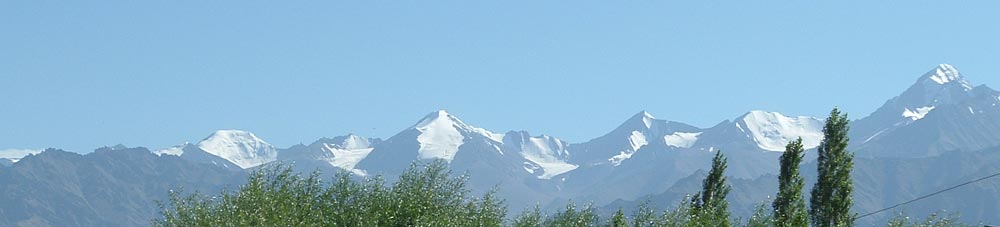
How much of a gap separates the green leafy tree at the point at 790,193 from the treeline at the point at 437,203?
6 cm

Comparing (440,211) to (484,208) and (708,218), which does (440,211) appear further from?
(708,218)

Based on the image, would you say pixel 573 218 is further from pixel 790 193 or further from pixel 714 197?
pixel 790 193

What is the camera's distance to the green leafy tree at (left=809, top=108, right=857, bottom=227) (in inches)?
3381

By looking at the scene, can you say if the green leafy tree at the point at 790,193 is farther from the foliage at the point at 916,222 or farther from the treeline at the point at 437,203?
the foliage at the point at 916,222

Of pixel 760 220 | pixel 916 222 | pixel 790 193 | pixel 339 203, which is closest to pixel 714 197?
pixel 790 193

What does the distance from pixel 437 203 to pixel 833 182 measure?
77.8 feet

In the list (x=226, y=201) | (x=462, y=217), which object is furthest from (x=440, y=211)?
(x=226, y=201)

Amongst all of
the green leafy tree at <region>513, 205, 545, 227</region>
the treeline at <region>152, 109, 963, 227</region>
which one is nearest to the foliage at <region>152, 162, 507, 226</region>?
the treeline at <region>152, 109, 963, 227</region>

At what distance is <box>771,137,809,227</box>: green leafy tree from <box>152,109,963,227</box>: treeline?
0.06 m

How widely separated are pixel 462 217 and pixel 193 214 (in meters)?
15.6

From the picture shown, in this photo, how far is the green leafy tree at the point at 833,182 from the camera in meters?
85.9

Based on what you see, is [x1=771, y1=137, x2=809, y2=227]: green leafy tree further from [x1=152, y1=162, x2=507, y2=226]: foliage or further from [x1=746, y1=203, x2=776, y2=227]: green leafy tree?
[x1=152, y1=162, x2=507, y2=226]: foliage

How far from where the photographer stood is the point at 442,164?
96.0 metres

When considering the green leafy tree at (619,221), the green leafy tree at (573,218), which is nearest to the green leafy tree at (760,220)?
the green leafy tree at (619,221)
